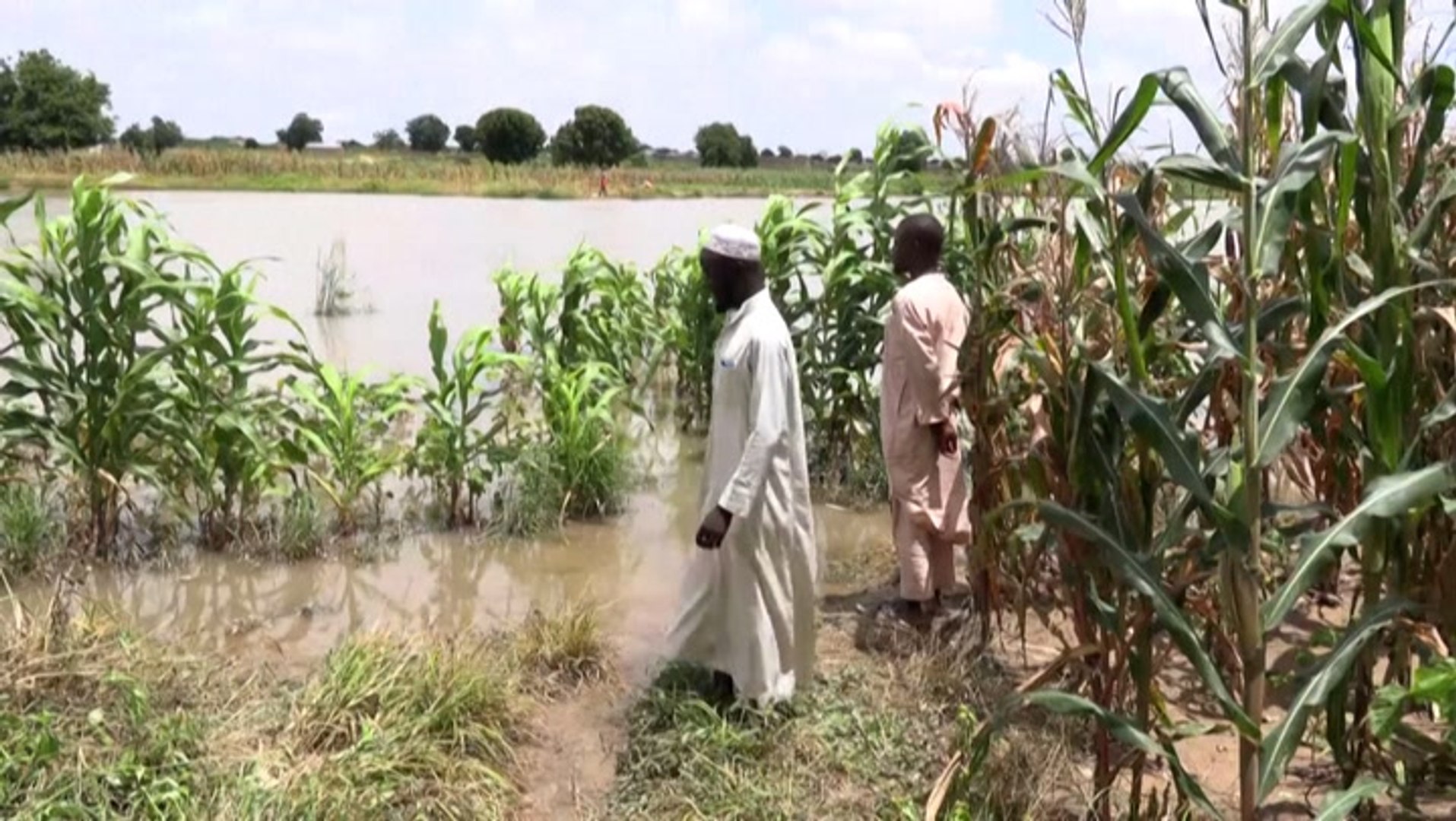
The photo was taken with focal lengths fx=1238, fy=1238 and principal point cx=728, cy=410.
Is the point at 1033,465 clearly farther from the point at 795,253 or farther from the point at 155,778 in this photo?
the point at 795,253

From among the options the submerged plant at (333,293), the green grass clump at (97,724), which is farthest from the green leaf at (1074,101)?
the submerged plant at (333,293)

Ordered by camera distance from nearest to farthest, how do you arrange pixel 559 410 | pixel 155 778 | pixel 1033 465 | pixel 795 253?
pixel 155 778 < pixel 1033 465 < pixel 559 410 < pixel 795 253

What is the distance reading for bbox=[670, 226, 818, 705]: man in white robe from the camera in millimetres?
3516

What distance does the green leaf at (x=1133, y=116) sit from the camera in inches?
94.5

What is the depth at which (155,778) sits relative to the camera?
119 inches

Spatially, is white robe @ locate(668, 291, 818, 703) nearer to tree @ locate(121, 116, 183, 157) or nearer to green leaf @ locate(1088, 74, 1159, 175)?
green leaf @ locate(1088, 74, 1159, 175)

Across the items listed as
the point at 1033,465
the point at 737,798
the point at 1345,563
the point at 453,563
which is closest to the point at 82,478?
the point at 453,563

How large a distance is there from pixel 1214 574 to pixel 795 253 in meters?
4.36

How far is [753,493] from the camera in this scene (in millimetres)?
3463

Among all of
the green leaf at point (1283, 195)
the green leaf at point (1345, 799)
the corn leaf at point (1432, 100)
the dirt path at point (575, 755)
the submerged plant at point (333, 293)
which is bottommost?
the dirt path at point (575, 755)

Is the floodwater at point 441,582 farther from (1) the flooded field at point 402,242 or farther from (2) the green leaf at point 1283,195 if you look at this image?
(2) the green leaf at point 1283,195

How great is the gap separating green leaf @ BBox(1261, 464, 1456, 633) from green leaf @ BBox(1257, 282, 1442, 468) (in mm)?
189

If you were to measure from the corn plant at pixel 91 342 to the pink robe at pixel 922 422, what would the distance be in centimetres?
290

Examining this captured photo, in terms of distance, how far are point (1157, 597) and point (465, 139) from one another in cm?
6635
